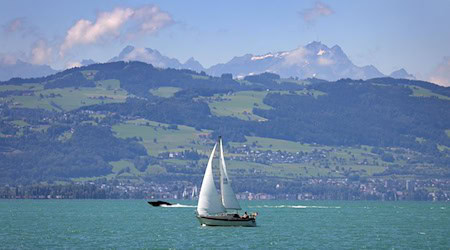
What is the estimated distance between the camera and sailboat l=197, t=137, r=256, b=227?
→ 127688 mm

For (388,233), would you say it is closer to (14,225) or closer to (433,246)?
(433,246)

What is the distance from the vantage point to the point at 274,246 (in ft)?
356

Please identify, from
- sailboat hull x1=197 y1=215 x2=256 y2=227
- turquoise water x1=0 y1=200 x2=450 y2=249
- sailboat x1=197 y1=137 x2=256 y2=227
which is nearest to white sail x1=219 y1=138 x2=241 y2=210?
sailboat x1=197 y1=137 x2=256 y2=227

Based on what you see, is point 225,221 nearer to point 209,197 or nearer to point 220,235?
point 209,197

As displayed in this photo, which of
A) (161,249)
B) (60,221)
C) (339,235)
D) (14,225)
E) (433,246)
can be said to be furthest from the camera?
(60,221)

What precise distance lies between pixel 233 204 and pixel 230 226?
443 centimetres

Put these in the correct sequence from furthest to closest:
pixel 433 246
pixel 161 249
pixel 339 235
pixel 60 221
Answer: pixel 60 221 → pixel 339 235 → pixel 433 246 → pixel 161 249

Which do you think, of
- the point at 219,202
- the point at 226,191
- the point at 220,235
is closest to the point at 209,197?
the point at 219,202

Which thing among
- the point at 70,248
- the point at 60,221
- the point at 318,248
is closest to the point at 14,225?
the point at 60,221

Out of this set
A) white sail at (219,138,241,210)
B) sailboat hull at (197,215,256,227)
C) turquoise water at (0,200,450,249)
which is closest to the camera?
turquoise water at (0,200,450,249)

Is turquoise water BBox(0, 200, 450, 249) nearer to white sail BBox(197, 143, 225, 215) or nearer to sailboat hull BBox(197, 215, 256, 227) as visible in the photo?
sailboat hull BBox(197, 215, 256, 227)

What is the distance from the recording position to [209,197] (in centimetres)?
12812

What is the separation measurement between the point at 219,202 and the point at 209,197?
161cm

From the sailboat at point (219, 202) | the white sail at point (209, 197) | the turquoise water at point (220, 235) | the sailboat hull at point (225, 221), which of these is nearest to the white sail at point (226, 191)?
the sailboat at point (219, 202)
